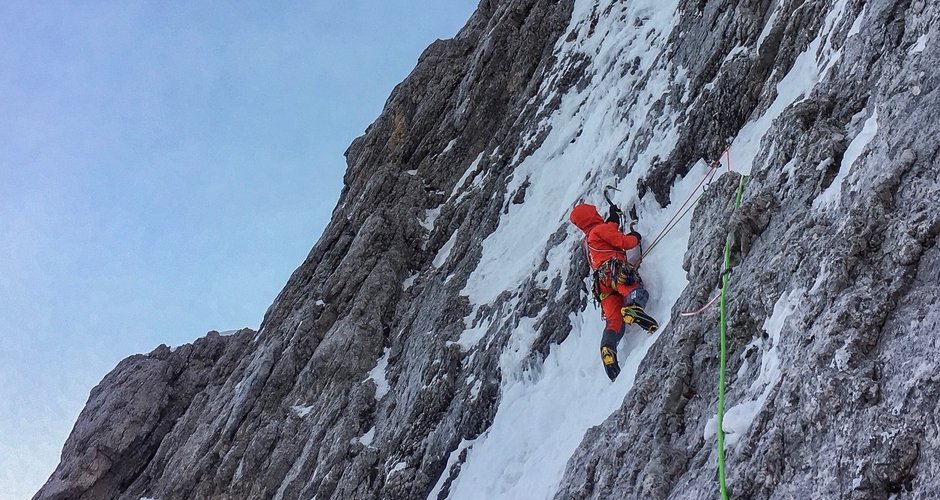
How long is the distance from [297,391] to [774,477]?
15.2 meters

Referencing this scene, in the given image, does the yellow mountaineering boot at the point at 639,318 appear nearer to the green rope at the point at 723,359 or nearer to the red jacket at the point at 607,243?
the red jacket at the point at 607,243

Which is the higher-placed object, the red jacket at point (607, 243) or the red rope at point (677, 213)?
the red jacket at point (607, 243)

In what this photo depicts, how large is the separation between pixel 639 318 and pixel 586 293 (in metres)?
2.51

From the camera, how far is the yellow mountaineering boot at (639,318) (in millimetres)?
9266

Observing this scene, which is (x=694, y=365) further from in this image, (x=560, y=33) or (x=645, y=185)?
(x=560, y=33)

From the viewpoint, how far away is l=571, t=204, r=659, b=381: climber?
31.2 feet

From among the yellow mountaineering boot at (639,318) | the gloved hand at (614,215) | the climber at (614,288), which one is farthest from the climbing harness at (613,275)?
the gloved hand at (614,215)

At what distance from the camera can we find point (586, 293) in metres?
11.9

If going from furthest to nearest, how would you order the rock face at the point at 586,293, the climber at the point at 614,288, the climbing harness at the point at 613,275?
the climbing harness at the point at 613,275, the climber at the point at 614,288, the rock face at the point at 586,293

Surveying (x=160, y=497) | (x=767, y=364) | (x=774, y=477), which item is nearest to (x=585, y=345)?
(x=767, y=364)

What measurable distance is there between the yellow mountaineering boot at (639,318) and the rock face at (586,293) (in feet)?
1.09

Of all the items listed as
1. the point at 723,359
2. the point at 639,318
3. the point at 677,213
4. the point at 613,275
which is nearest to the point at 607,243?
the point at 613,275

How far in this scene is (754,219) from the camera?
25.2 ft

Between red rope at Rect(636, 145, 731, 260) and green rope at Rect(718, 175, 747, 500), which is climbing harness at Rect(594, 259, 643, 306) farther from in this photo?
green rope at Rect(718, 175, 747, 500)
